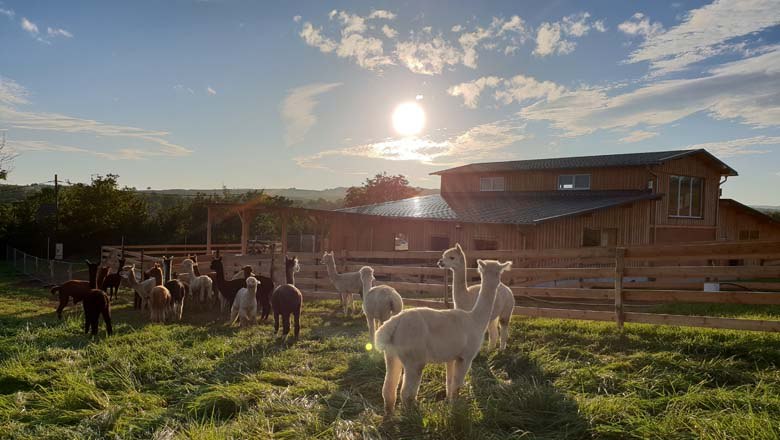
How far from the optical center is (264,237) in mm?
44938

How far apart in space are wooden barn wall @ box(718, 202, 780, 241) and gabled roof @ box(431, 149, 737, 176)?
3179 mm

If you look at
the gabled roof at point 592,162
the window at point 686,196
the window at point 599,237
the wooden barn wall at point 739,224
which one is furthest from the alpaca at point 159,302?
the wooden barn wall at point 739,224

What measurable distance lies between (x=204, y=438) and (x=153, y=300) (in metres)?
8.33

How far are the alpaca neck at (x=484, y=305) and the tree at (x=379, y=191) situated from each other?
56.9m

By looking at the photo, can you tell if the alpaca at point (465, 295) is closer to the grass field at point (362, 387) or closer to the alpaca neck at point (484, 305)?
the grass field at point (362, 387)

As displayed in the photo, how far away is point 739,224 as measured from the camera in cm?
3152

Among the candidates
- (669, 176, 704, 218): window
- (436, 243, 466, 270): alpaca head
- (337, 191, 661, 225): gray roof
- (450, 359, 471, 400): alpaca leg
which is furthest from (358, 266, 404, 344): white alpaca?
(669, 176, 704, 218): window

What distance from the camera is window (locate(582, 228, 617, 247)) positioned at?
23.4 m

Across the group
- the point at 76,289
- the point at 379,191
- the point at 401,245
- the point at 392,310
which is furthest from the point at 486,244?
the point at 379,191

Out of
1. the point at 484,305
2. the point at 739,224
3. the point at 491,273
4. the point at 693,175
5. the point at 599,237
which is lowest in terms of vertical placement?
the point at 484,305

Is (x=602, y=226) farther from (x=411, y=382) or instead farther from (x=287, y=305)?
(x=411, y=382)

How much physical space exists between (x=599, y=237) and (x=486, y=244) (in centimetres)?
546

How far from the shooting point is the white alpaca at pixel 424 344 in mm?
5113

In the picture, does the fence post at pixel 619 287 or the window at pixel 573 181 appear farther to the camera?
the window at pixel 573 181
